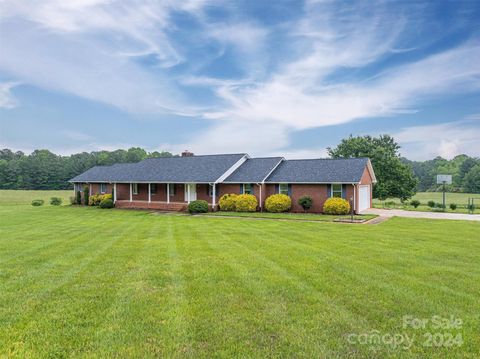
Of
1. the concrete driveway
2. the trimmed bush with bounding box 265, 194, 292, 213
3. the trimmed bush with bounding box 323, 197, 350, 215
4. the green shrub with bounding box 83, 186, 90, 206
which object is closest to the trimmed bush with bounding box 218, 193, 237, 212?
the trimmed bush with bounding box 265, 194, 292, 213

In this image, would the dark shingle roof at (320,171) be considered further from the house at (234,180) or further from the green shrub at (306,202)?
the green shrub at (306,202)

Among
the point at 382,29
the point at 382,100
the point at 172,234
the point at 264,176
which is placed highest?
the point at 382,29

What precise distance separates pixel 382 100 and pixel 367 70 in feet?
15.7

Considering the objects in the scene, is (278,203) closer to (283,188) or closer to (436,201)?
(283,188)

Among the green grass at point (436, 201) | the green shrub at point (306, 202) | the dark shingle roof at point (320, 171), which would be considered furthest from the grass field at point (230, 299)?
the green grass at point (436, 201)

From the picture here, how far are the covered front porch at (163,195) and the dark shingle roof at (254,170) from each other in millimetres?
2101

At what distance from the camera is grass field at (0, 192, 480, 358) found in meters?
4.09

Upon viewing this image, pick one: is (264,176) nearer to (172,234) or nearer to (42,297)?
(172,234)

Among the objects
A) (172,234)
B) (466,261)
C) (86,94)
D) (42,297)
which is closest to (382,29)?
(466,261)

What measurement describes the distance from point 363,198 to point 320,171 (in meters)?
4.36

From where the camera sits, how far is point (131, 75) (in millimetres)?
22609

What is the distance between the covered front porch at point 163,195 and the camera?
2798cm

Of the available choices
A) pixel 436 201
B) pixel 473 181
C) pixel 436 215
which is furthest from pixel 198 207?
pixel 473 181

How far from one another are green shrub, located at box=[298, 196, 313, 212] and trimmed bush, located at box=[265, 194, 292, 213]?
3.09 ft
